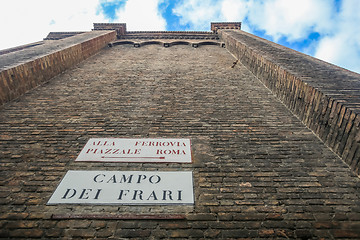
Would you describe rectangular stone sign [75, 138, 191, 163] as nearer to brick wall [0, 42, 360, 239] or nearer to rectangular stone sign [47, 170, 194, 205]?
brick wall [0, 42, 360, 239]

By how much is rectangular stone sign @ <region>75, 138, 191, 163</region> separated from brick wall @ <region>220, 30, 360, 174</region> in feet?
6.95

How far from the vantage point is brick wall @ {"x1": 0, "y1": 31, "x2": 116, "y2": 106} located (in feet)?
13.4

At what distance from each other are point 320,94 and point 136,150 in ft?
9.77

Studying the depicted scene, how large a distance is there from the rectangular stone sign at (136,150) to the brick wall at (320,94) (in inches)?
83.4

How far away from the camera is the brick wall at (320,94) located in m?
2.88

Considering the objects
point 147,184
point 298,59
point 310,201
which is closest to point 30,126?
point 147,184

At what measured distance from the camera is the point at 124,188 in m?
2.53

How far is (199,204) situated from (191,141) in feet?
3.70

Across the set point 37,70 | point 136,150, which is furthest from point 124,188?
point 37,70

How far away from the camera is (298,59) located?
5020 mm

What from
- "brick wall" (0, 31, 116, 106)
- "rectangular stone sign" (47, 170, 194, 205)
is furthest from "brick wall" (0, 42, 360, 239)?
"brick wall" (0, 31, 116, 106)

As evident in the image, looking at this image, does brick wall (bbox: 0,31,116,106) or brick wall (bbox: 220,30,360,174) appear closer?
brick wall (bbox: 220,30,360,174)

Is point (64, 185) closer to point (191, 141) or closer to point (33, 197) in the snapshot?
point (33, 197)

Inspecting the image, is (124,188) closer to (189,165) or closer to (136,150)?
(136,150)
